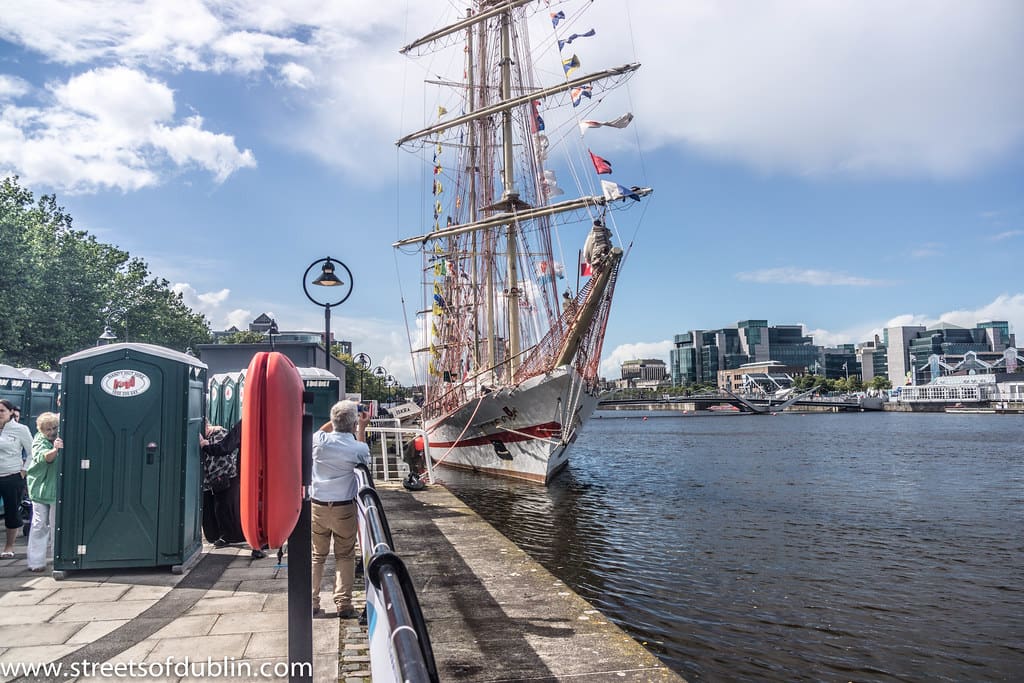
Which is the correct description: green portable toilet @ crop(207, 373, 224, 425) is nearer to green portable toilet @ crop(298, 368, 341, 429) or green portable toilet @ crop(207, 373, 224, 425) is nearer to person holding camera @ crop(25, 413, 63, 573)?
green portable toilet @ crop(298, 368, 341, 429)

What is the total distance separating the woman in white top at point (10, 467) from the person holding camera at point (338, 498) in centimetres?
490

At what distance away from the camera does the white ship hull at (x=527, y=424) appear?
2869cm

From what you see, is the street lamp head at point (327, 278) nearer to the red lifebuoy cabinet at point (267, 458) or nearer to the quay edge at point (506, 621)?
the quay edge at point (506, 621)

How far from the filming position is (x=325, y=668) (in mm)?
4953

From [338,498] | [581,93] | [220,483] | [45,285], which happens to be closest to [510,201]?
[581,93]

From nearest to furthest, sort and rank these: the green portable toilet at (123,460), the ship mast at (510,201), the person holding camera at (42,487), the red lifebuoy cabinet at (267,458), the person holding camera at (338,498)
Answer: the red lifebuoy cabinet at (267,458)
the person holding camera at (338,498)
the green portable toilet at (123,460)
the person holding camera at (42,487)
the ship mast at (510,201)

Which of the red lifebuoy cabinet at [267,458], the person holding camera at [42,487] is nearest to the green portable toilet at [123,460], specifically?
the person holding camera at [42,487]

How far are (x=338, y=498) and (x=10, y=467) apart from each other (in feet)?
17.5

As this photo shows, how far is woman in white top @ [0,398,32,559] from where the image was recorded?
28.4 ft

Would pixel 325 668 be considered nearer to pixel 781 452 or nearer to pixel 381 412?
pixel 781 452

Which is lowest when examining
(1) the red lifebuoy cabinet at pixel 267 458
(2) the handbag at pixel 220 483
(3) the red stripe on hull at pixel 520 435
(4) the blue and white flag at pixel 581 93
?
(3) the red stripe on hull at pixel 520 435

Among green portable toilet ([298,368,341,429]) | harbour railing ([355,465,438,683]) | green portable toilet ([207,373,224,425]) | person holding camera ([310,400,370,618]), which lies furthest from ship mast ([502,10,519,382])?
harbour railing ([355,465,438,683])

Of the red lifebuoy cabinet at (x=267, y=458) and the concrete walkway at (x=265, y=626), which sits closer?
the red lifebuoy cabinet at (x=267, y=458)

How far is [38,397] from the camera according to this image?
13.0 m
